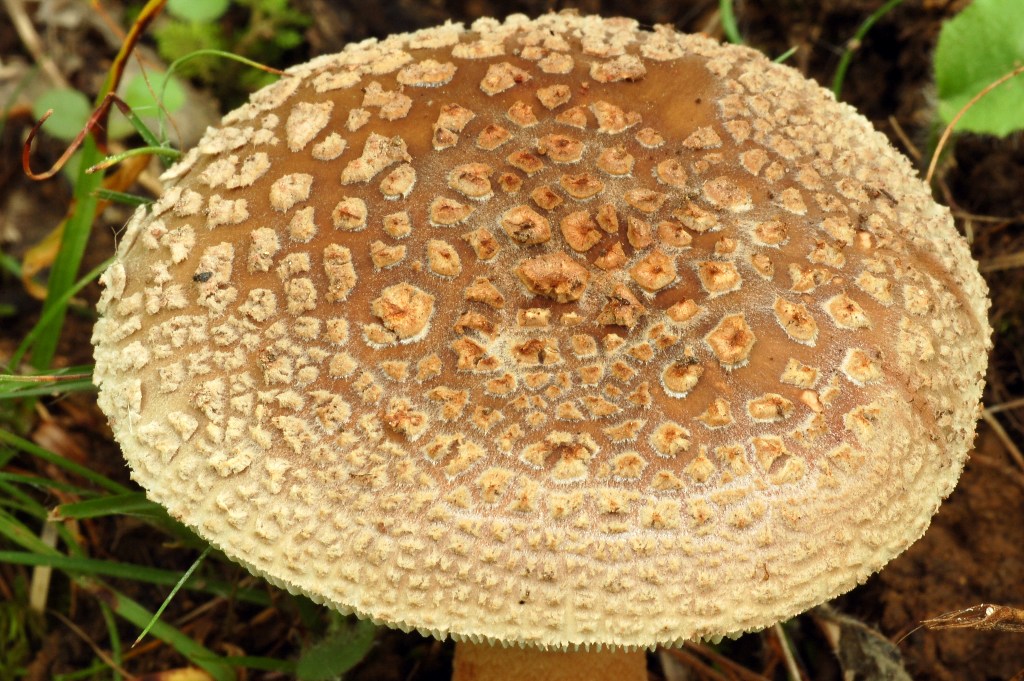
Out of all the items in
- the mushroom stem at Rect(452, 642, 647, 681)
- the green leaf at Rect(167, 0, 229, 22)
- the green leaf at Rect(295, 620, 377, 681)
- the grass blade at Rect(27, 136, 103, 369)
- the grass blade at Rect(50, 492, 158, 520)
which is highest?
the green leaf at Rect(167, 0, 229, 22)

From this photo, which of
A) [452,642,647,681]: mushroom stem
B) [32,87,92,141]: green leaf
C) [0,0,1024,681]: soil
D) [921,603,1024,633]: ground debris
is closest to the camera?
[921,603,1024,633]: ground debris

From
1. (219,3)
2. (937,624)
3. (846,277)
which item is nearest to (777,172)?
(846,277)

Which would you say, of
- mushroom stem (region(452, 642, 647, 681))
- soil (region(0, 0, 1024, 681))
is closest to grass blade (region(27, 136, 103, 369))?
soil (region(0, 0, 1024, 681))

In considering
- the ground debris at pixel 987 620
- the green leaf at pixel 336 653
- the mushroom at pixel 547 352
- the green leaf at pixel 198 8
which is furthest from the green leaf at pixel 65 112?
the ground debris at pixel 987 620

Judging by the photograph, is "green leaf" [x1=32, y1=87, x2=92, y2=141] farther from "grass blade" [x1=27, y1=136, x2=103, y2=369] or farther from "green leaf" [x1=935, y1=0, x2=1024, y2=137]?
"green leaf" [x1=935, y1=0, x2=1024, y2=137]

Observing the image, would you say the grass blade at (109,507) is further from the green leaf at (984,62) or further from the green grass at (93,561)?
the green leaf at (984,62)

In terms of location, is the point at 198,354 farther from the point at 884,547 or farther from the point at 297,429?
the point at 884,547

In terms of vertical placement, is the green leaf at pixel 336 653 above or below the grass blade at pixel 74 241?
below
